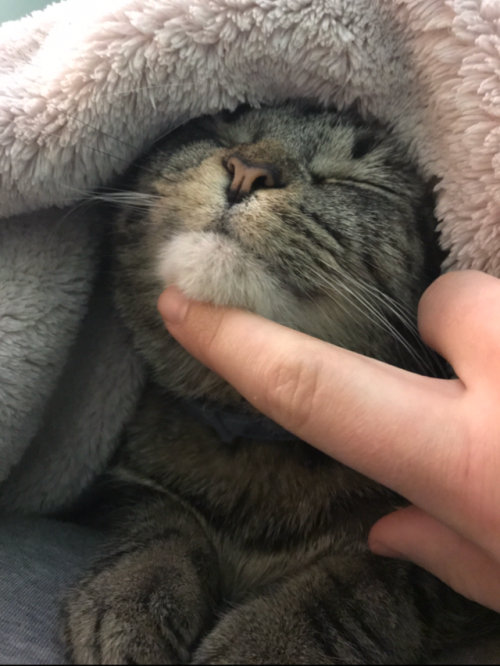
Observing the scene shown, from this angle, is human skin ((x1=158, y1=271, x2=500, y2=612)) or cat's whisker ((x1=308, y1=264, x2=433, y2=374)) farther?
cat's whisker ((x1=308, y1=264, x2=433, y2=374))

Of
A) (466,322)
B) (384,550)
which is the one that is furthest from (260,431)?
(466,322)

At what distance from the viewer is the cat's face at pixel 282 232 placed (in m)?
0.61

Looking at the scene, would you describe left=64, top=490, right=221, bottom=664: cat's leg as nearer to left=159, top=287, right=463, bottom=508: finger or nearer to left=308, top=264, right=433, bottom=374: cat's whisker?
left=159, top=287, right=463, bottom=508: finger

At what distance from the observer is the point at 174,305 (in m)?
0.65

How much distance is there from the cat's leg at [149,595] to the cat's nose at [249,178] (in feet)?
1.66

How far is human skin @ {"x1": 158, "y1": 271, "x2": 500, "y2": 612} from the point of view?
46cm

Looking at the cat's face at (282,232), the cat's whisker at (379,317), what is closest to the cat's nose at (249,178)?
the cat's face at (282,232)

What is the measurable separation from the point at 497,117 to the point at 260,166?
30cm

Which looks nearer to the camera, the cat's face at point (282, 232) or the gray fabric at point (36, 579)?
the gray fabric at point (36, 579)

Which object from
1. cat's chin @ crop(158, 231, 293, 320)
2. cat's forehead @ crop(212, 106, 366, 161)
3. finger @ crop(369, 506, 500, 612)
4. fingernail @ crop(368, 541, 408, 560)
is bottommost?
fingernail @ crop(368, 541, 408, 560)

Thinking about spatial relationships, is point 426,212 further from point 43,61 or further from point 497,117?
point 43,61

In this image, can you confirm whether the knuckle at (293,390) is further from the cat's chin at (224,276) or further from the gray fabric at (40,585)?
the gray fabric at (40,585)

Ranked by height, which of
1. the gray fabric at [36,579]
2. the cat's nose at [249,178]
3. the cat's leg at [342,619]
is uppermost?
the cat's nose at [249,178]

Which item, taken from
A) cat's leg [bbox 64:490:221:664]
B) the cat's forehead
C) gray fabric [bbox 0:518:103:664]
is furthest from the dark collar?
the cat's forehead
